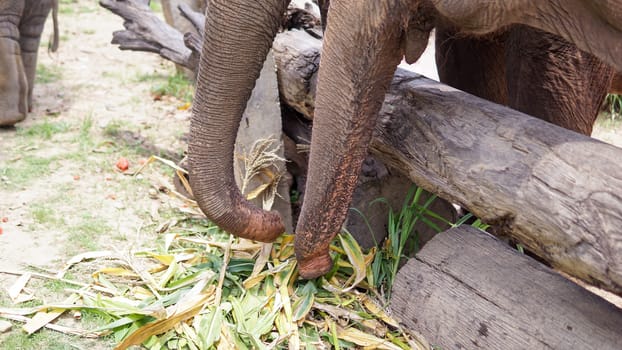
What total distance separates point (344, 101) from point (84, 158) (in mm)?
2547

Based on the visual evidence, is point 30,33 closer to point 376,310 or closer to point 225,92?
point 225,92

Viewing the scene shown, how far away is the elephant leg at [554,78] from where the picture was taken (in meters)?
3.01

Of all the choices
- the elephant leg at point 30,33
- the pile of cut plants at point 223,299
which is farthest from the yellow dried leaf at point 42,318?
the elephant leg at point 30,33

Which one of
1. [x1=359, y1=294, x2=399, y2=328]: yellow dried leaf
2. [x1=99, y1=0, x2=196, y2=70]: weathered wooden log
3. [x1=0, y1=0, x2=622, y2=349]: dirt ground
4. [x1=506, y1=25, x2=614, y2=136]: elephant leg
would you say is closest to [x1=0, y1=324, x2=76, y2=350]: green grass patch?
[x1=0, y1=0, x2=622, y2=349]: dirt ground

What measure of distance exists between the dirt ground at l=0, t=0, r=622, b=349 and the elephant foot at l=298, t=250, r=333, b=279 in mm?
774

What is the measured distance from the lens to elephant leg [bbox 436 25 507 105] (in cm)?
338

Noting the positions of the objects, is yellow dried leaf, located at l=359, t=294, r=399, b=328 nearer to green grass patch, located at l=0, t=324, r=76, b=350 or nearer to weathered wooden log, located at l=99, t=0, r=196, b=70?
green grass patch, located at l=0, t=324, r=76, b=350

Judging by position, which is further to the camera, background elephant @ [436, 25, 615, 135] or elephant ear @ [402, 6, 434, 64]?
background elephant @ [436, 25, 615, 135]

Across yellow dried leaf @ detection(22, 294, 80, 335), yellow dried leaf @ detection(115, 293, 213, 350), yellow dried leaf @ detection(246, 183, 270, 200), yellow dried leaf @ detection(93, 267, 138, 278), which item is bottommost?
yellow dried leaf @ detection(22, 294, 80, 335)

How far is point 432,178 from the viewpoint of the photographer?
2.47 meters

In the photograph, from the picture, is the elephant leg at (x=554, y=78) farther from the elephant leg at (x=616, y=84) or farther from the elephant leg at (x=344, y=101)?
the elephant leg at (x=344, y=101)

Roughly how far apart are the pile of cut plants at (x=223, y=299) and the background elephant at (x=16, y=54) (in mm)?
1981

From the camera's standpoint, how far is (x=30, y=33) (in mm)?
5156

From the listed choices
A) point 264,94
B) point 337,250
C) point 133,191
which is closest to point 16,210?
point 133,191
